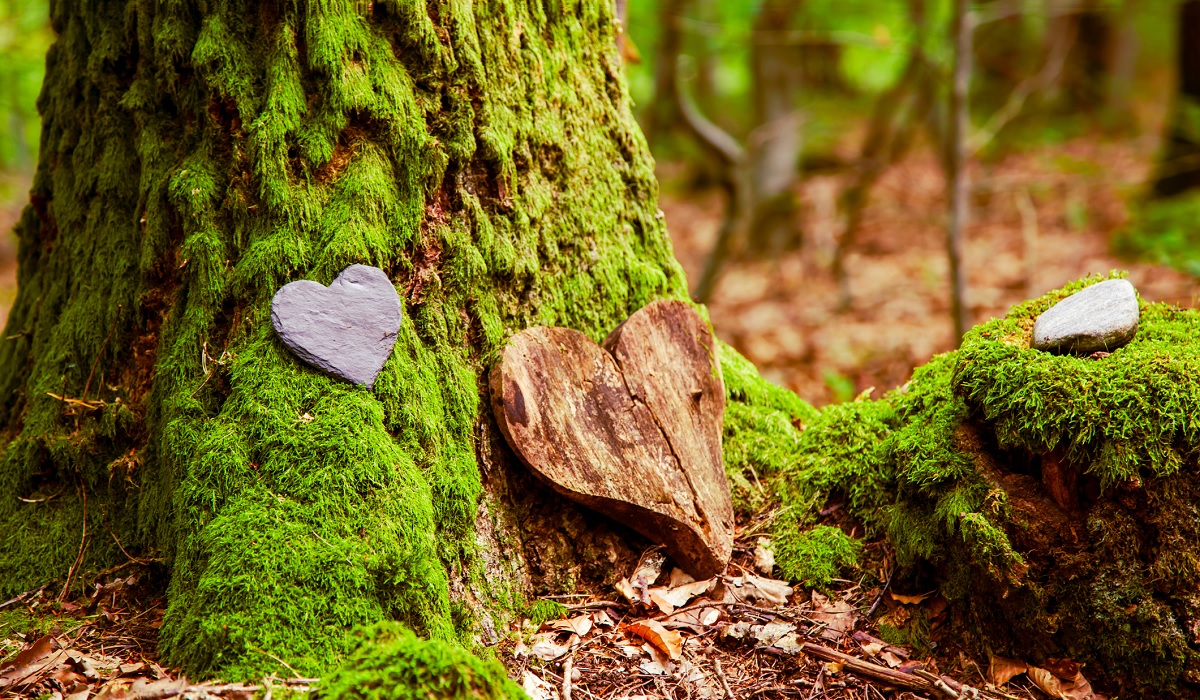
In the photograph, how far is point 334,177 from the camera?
260 centimetres

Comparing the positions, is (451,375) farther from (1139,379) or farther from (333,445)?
(1139,379)

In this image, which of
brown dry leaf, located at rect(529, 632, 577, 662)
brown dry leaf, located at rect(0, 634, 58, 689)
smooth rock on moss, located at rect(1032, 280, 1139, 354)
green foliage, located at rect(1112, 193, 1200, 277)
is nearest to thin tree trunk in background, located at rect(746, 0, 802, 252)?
green foliage, located at rect(1112, 193, 1200, 277)

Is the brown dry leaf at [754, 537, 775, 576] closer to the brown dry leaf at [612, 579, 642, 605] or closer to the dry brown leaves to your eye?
the dry brown leaves

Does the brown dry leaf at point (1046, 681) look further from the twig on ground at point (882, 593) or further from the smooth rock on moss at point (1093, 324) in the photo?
the smooth rock on moss at point (1093, 324)

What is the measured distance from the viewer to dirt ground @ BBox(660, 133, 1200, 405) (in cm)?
717

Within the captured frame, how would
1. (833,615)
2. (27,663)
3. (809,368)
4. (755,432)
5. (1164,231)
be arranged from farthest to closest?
(1164,231), (809,368), (755,432), (833,615), (27,663)

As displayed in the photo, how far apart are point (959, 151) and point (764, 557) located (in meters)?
4.62

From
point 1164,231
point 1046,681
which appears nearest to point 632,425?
point 1046,681

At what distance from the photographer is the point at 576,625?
2.57 m

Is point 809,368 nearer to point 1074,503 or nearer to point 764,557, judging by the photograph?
point 764,557

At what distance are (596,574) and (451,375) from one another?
868 millimetres

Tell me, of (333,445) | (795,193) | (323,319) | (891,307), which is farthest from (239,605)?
(795,193)

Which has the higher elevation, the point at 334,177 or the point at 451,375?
the point at 334,177

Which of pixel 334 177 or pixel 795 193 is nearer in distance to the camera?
pixel 334 177
